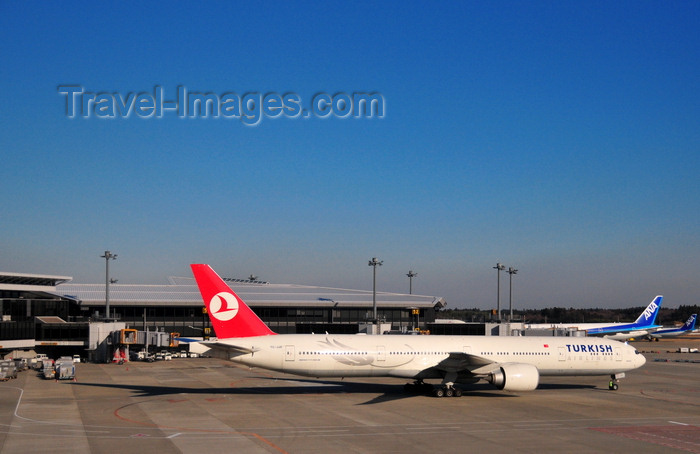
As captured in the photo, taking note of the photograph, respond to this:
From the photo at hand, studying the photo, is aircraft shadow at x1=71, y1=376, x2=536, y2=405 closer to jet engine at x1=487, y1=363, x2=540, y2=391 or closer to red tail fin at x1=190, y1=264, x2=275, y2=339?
jet engine at x1=487, y1=363, x2=540, y2=391

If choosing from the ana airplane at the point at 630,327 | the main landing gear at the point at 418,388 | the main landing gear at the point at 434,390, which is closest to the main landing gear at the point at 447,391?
the main landing gear at the point at 434,390

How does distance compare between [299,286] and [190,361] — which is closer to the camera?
[190,361]

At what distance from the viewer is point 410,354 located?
4584 centimetres

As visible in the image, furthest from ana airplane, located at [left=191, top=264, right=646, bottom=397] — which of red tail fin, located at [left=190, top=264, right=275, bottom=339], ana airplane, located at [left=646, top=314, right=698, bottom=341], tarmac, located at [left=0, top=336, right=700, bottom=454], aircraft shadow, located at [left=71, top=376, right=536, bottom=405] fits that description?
ana airplane, located at [left=646, top=314, right=698, bottom=341]

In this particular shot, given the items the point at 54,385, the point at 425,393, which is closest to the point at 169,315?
the point at 54,385

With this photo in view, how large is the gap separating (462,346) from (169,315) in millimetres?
70101

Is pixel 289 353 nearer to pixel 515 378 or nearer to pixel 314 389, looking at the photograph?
pixel 314 389

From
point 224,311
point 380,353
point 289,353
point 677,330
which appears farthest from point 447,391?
point 677,330

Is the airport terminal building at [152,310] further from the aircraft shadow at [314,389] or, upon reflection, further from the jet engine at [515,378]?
the jet engine at [515,378]

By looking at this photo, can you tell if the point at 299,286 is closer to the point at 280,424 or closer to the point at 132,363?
the point at 132,363

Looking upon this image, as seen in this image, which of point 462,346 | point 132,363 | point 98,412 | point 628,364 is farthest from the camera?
point 132,363

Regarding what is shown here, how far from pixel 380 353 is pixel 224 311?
35.6 ft

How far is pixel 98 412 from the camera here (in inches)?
1469

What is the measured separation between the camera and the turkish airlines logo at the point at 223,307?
4422cm
